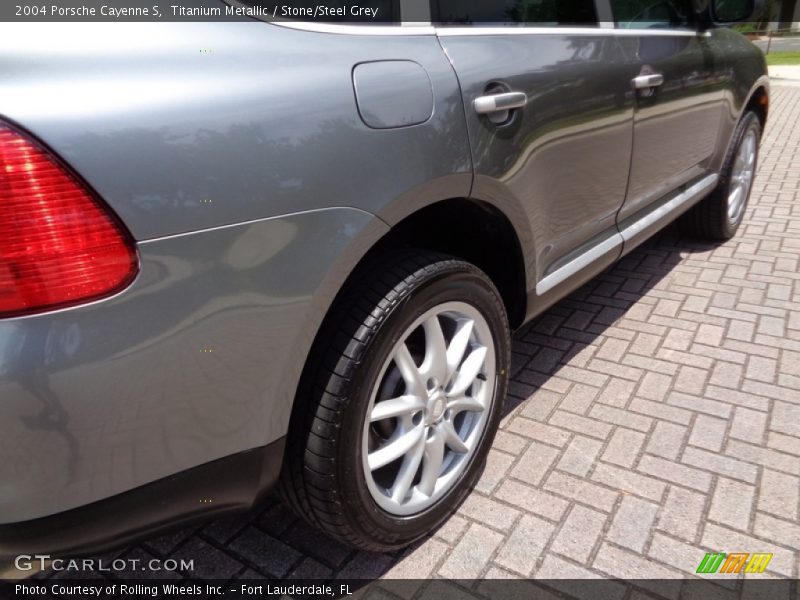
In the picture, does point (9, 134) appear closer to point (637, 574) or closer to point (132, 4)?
point (132, 4)

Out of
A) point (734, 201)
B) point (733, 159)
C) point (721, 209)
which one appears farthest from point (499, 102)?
point (734, 201)

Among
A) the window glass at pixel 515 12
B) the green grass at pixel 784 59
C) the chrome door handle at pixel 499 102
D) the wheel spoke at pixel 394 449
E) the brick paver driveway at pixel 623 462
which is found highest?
the window glass at pixel 515 12

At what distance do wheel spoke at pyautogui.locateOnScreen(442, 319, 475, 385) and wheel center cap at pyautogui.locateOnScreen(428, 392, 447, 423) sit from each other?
0.15 ft

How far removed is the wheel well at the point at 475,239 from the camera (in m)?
1.87

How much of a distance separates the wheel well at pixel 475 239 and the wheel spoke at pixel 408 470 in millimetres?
573

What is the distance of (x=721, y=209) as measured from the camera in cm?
417

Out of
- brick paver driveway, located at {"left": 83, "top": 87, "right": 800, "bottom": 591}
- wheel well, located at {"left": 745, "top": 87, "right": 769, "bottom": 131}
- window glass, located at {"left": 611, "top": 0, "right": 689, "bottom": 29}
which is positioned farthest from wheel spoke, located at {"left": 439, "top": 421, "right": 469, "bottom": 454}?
wheel well, located at {"left": 745, "top": 87, "right": 769, "bottom": 131}

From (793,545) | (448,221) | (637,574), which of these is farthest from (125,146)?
(793,545)

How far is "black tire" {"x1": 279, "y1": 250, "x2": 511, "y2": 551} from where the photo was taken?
1525 mm

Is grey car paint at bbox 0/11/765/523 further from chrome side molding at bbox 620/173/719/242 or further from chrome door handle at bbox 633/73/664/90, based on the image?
chrome side molding at bbox 620/173/719/242

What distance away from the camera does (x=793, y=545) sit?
1.91m

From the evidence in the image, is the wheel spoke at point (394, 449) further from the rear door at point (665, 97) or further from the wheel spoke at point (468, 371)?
the rear door at point (665, 97)

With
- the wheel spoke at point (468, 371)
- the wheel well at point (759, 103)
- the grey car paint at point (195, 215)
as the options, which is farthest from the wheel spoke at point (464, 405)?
the wheel well at point (759, 103)

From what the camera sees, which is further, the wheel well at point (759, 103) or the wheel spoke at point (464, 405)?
the wheel well at point (759, 103)
